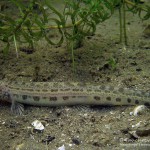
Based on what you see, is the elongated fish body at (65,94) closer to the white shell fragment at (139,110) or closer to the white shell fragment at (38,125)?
the white shell fragment at (139,110)

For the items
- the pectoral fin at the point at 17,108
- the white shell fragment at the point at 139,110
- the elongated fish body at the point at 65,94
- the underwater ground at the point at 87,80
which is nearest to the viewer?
the underwater ground at the point at 87,80

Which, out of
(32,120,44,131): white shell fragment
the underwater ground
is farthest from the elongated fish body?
(32,120,44,131): white shell fragment

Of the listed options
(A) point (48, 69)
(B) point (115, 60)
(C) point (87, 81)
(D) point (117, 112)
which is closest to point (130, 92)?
(D) point (117, 112)

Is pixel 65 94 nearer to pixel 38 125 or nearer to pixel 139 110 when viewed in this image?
pixel 38 125

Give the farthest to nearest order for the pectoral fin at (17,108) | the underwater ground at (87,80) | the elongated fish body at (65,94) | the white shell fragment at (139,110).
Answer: the pectoral fin at (17,108) → the elongated fish body at (65,94) → the white shell fragment at (139,110) → the underwater ground at (87,80)

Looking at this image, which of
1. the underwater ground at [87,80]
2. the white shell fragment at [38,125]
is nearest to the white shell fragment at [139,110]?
the underwater ground at [87,80]

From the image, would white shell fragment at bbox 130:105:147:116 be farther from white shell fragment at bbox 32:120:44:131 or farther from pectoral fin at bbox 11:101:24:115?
pectoral fin at bbox 11:101:24:115

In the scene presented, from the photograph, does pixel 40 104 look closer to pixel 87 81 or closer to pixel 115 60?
pixel 87 81
